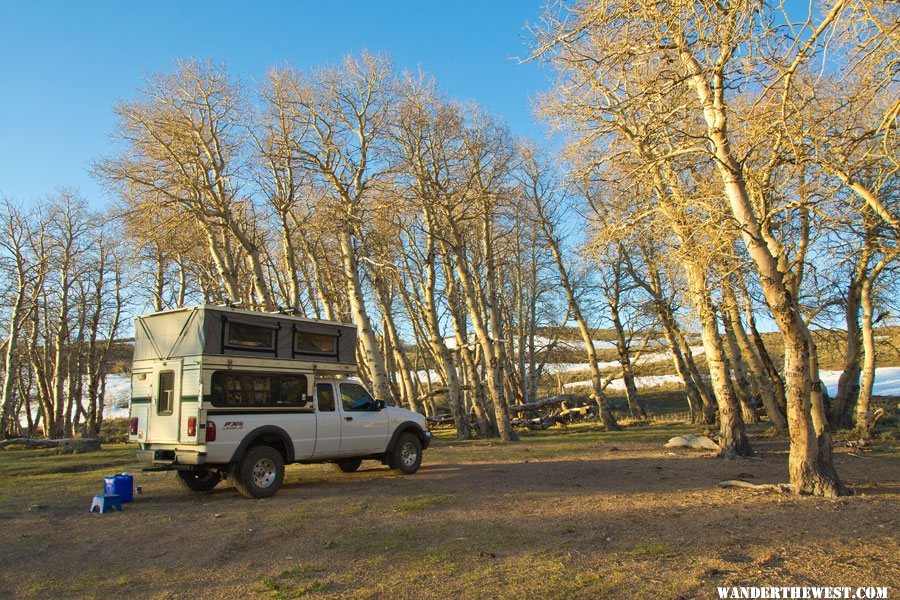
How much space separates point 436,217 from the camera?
1978cm

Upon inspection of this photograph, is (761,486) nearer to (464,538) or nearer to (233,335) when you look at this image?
(464,538)

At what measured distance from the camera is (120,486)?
368 inches

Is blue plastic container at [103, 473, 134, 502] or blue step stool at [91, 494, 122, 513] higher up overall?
blue plastic container at [103, 473, 134, 502]

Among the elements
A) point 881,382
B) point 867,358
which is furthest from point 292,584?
point 881,382

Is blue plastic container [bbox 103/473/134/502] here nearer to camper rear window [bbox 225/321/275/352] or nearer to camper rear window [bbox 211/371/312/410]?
camper rear window [bbox 211/371/312/410]

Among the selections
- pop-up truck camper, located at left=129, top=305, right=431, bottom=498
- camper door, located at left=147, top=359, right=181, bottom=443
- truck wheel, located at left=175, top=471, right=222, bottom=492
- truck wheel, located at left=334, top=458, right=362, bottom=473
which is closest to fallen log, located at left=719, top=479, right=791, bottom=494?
pop-up truck camper, located at left=129, top=305, right=431, bottom=498

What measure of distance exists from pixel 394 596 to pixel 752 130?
7707 millimetres

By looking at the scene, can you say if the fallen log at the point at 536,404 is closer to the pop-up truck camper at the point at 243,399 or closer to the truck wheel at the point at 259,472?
the pop-up truck camper at the point at 243,399

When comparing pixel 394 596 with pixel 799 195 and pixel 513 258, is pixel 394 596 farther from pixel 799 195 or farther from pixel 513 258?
pixel 513 258

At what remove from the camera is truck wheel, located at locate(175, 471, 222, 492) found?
1058 centimetres

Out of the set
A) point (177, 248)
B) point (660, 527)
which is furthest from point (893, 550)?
point (177, 248)

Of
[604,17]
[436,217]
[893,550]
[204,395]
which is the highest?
[436,217]

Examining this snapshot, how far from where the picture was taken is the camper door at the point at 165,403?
9547 millimetres

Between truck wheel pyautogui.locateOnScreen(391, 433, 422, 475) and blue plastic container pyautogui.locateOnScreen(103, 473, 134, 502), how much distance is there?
4635 millimetres
